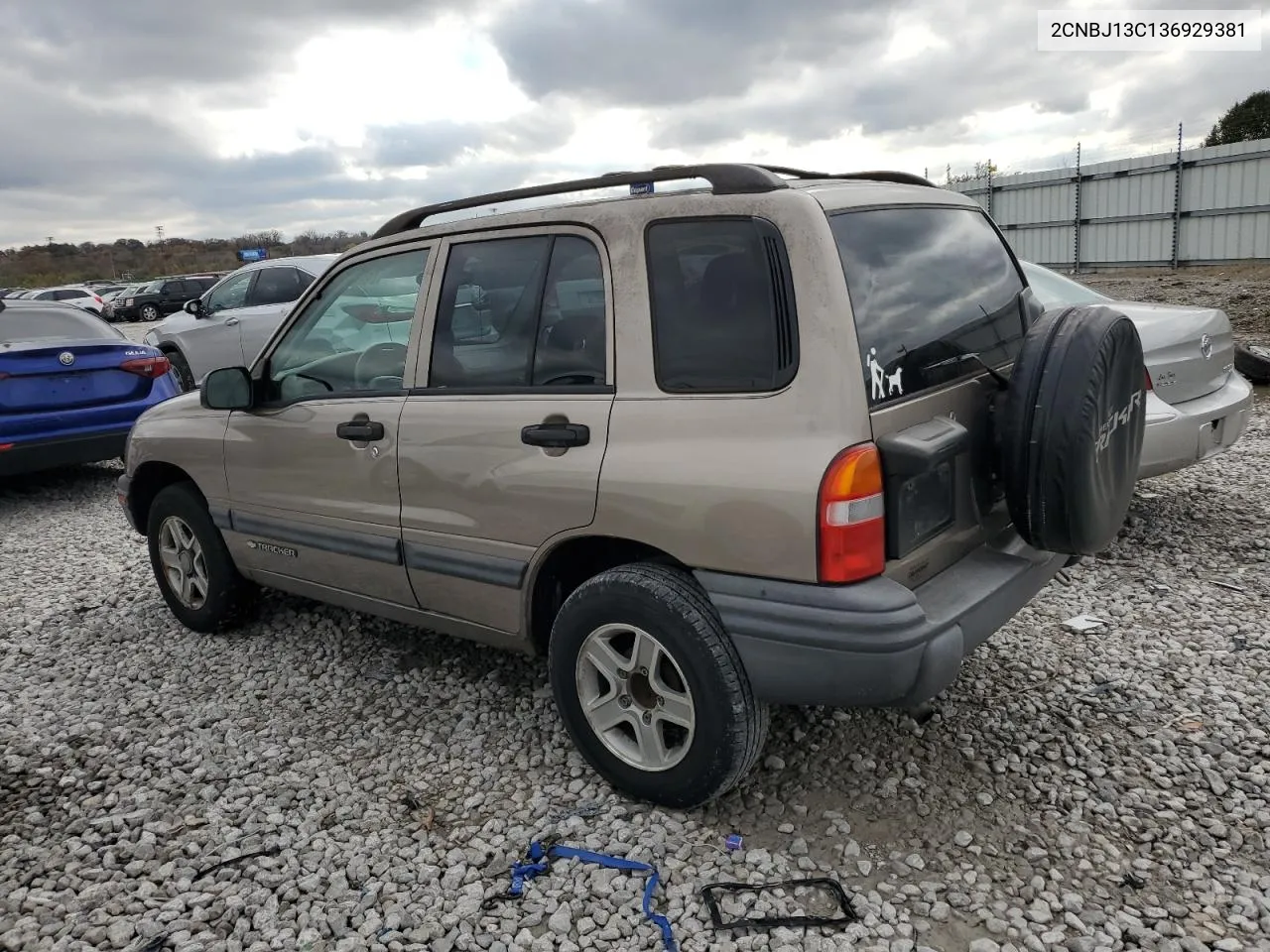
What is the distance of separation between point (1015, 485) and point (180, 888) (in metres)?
2.69

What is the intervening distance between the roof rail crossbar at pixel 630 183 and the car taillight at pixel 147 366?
4.88 m

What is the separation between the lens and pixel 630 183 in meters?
2.99

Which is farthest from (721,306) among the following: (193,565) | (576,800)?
(193,565)

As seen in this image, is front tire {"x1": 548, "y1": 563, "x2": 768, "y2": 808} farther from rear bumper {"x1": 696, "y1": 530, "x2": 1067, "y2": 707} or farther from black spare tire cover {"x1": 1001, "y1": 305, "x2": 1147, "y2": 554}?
black spare tire cover {"x1": 1001, "y1": 305, "x2": 1147, "y2": 554}

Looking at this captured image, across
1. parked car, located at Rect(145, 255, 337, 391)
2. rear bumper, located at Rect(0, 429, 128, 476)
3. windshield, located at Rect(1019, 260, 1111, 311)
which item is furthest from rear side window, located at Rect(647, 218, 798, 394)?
parked car, located at Rect(145, 255, 337, 391)

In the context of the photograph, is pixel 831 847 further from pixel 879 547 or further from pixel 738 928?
pixel 879 547

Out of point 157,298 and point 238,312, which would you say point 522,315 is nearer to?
point 238,312

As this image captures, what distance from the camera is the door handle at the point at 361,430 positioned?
133 inches

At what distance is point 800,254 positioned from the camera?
2520mm

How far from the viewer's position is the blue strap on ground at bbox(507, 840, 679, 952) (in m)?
2.55

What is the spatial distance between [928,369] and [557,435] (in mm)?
1124

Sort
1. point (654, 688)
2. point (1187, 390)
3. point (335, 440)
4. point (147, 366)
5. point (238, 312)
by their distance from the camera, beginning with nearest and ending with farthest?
1. point (654, 688)
2. point (335, 440)
3. point (1187, 390)
4. point (147, 366)
5. point (238, 312)

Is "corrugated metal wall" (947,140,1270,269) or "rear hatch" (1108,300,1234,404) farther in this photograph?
"corrugated metal wall" (947,140,1270,269)

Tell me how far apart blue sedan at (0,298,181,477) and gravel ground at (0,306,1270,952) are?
302 centimetres
